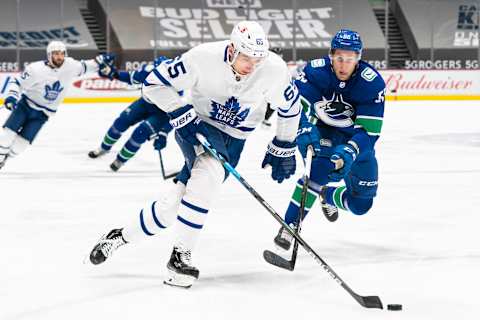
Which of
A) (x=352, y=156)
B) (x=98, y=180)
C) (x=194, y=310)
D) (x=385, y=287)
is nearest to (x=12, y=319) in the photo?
(x=194, y=310)

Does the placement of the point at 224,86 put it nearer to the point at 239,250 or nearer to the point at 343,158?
the point at 343,158

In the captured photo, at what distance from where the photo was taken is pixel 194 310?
9.52 feet

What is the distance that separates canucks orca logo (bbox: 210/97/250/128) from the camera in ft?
11.0

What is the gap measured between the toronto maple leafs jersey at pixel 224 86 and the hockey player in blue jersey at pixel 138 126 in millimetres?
2967

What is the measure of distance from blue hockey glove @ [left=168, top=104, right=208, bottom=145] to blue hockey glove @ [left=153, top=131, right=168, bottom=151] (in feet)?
9.68

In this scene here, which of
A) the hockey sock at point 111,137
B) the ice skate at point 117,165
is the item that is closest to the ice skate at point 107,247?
the ice skate at point 117,165

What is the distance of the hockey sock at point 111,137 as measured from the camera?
7.53m

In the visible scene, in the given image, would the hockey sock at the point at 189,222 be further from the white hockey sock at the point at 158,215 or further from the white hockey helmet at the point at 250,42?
the white hockey helmet at the point at 250,42

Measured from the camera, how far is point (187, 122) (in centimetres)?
324

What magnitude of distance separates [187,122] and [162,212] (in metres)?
0.37

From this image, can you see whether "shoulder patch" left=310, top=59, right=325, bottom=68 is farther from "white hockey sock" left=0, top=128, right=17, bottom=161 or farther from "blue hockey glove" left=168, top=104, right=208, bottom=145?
"white hockey sock" left=0, top=128, right=17, bottom=161

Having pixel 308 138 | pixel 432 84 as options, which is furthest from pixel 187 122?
pixel 432 84

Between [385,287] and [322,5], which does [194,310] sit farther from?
[322,5]

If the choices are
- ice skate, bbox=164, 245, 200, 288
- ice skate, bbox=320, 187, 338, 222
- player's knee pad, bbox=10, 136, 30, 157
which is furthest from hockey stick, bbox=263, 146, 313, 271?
player's knee pad, bbox=10, 136, 30, 157
